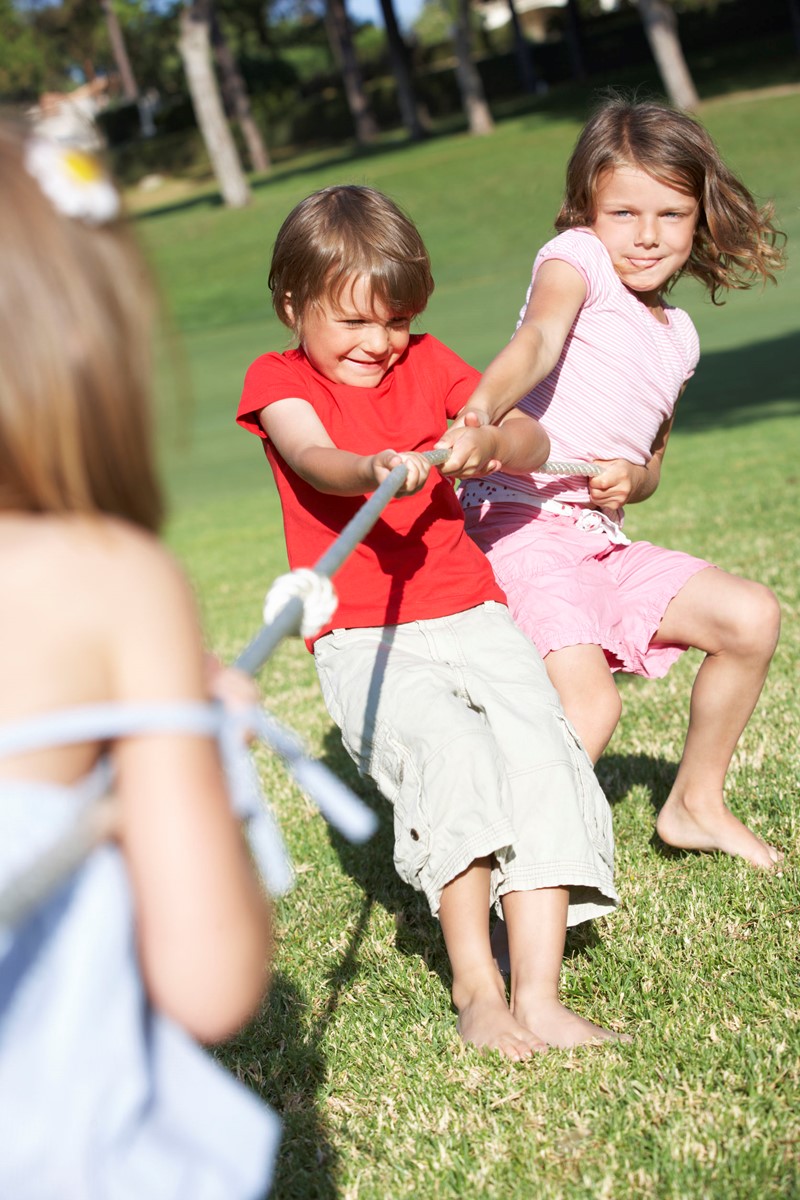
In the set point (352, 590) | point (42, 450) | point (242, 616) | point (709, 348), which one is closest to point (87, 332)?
point (42, 450)

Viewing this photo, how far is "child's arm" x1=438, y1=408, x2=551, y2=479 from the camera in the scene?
2836 millimetres

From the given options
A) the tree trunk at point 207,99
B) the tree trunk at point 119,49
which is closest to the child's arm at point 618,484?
the tree trunk at point 207,99

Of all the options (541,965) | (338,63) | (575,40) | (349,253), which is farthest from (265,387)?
(338,63)

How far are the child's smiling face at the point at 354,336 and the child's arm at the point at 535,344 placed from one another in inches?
9.9

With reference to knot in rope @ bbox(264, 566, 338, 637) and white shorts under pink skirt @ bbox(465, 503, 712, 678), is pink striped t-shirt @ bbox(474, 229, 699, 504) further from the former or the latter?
knot in rope @ bbox(264, 566, 338, 637)

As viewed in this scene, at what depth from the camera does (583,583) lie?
11.4 feet

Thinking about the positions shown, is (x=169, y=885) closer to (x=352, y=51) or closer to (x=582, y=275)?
(x=582, y=275)

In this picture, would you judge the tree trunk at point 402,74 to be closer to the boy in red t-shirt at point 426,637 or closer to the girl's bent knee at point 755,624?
the boy in red t-shirt at point 426,637

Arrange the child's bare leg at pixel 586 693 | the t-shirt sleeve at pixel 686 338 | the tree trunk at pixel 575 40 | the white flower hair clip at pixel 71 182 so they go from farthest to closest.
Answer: the tree trunk at pixel 575 40, the t-shirt sleeve at pixel 686 338, the child's bare leg at pixel 586 693, the white flower hair clip at pixel 71 182

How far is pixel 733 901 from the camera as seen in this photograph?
325 centimetres

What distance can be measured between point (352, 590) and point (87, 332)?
6.19 feet

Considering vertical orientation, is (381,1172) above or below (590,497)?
below

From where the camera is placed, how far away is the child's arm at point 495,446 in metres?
2.84

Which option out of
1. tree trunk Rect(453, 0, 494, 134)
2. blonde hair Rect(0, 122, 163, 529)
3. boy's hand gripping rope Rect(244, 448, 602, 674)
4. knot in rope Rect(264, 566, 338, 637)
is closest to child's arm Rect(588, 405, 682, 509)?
boy's hand gripping rope Rect(244, 448, 602, 674)
